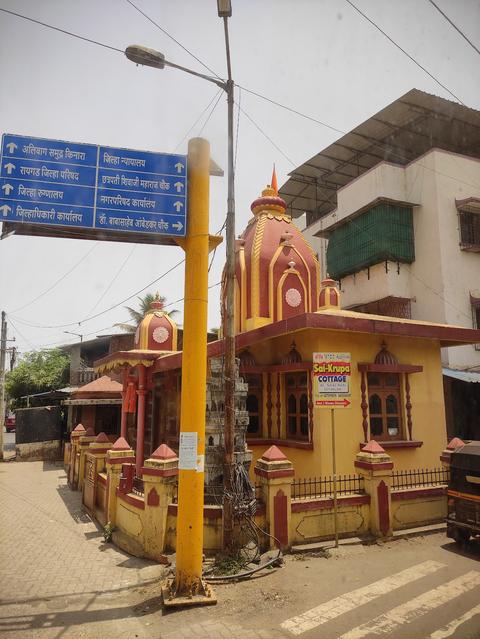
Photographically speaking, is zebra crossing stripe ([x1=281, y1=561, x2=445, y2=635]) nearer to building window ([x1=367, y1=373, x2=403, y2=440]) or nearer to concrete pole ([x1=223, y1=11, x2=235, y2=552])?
concrete pole ([x1=223, y1=11, x2=235, y2=552])

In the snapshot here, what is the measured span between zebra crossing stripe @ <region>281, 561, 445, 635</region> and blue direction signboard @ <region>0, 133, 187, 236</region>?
5147 millimetres

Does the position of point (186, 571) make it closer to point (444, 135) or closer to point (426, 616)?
point (426, 616)

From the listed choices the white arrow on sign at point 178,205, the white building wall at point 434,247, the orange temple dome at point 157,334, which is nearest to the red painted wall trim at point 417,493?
the white arrow on sign at point 178,205

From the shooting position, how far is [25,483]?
15.8m

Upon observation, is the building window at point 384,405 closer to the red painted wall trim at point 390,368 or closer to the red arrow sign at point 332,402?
the red painted wall trim at point 390,368

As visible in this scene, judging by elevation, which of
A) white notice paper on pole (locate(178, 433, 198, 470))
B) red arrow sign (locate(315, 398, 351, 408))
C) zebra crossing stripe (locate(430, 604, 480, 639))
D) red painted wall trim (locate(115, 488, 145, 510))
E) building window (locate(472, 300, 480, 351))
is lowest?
zebra crossing stripe (locate(430, 604, 480, 639))

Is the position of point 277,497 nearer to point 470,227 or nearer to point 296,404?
point 296,404

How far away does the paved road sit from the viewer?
15.8 ft

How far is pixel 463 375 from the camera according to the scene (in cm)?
1533

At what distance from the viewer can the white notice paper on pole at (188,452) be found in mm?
5773

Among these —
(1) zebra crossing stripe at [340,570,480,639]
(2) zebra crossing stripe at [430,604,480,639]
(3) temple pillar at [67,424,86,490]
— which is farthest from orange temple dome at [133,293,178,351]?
(2) zebra crossing stripe at [430,604,480,639]

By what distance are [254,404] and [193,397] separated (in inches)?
235

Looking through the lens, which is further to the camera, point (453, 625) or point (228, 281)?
point (228, 281)

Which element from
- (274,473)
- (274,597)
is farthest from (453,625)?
(274,473)
